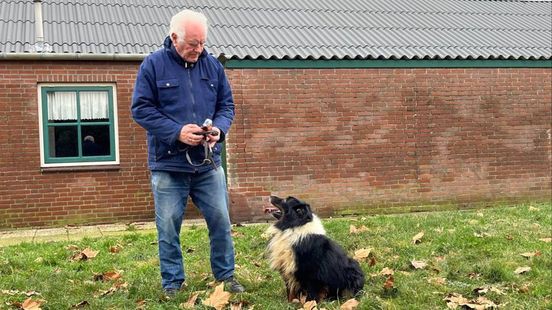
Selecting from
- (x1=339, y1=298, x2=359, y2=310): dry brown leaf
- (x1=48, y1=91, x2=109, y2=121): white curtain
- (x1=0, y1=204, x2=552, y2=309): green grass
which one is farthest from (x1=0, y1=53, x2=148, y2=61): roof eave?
(x1=339, y1=298, x2=359, y2=310): dry brown leaf

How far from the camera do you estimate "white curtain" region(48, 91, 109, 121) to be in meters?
9.83

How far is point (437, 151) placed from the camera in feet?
36.3

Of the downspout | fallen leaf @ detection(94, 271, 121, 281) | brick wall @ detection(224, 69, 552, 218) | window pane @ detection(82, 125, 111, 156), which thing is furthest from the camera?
brick wall @ detection(224, 69, 552, 218)

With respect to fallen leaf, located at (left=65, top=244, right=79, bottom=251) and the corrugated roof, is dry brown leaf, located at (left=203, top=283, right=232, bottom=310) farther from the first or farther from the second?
the corrugated roof

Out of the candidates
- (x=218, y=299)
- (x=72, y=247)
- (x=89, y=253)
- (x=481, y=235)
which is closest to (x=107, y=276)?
(x=89, y=253)

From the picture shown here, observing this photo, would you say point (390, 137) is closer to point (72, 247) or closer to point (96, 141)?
point (96, 141)

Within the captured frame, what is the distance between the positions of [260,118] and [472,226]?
3.97m

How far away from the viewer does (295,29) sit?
11.7m

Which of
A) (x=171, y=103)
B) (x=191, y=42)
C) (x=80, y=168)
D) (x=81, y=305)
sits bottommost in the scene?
(x=81, y=305)

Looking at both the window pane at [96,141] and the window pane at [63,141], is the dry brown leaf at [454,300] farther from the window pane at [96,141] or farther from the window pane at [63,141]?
the window pane at [63,141]

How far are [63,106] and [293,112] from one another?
3860mm

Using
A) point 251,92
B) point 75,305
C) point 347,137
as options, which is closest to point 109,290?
point 75,305

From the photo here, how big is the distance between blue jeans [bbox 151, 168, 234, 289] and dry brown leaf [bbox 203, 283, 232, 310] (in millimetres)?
394

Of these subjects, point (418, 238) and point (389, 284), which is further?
point (418, 238)
